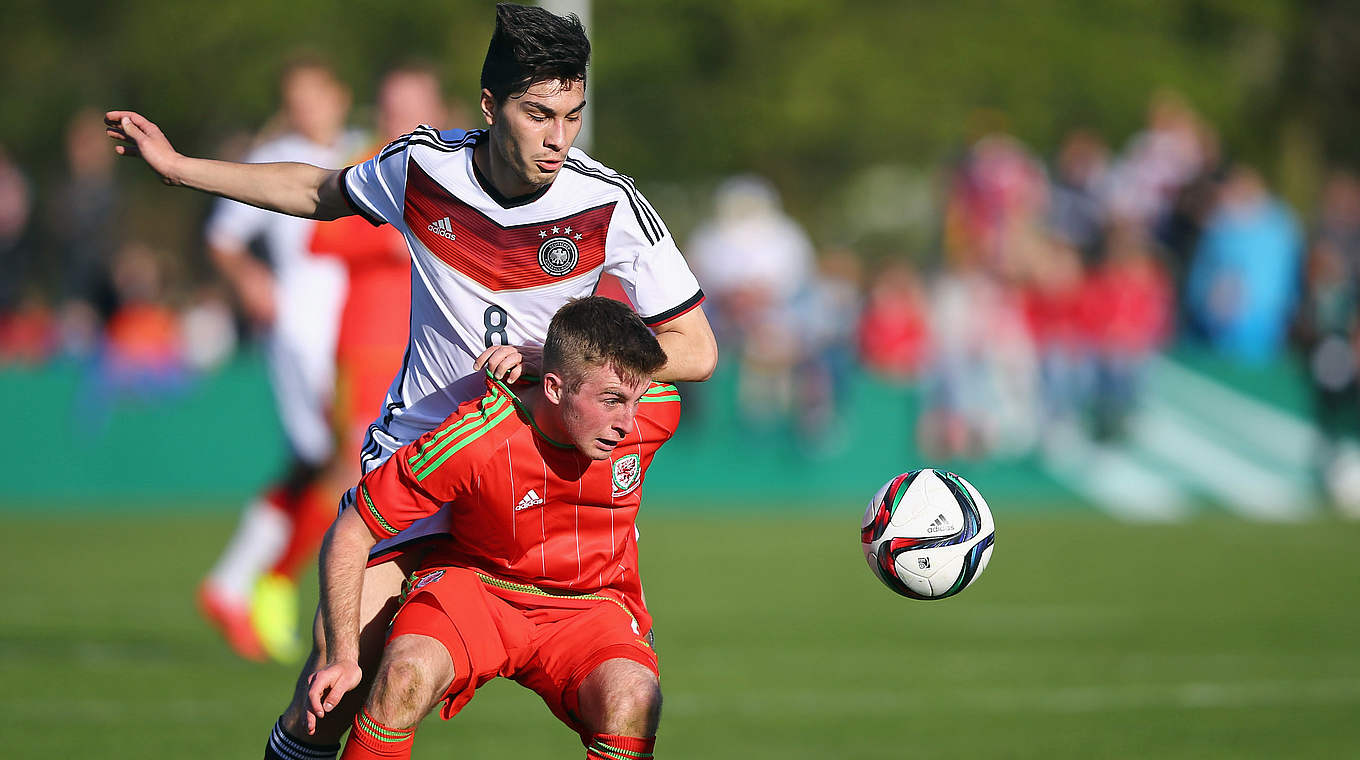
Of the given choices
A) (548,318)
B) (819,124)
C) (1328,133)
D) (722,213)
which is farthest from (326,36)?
(548,318)

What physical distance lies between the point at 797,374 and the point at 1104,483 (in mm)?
3520

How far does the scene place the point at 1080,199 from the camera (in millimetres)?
20094

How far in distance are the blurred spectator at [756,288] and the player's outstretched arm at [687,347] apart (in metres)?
13.5

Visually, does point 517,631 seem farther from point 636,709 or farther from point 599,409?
point 599,409

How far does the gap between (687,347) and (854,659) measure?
16.6 feet

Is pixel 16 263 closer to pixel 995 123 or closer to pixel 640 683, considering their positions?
pixel 995 123

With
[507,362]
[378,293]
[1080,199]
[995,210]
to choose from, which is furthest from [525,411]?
[1080,199]

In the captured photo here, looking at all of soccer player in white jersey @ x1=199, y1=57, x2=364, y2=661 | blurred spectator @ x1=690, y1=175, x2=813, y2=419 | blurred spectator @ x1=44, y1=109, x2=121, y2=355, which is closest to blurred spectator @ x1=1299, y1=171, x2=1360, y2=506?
blurred spectator @ x1=690, y1=175, x2=813, y2=419

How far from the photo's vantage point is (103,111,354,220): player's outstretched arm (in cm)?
518

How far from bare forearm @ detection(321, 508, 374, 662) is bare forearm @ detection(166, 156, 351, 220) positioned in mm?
1010

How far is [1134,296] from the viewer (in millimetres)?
18891

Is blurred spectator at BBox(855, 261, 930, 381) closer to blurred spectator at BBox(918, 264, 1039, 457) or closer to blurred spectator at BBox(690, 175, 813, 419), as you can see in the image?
blurred spectator at BBox(918, 264, 1039, 457)

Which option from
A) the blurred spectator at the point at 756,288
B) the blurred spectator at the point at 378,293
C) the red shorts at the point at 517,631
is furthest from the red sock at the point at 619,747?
the blurred spectator at the point at 756,288

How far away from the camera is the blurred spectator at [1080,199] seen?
19625 millimetres
